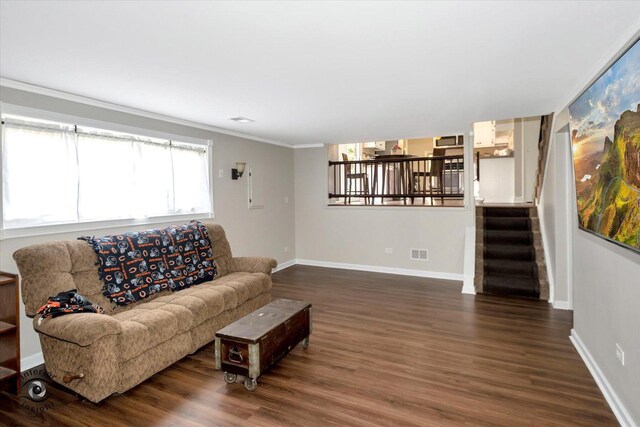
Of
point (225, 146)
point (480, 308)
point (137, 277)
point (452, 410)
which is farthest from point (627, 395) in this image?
point (225, 146)

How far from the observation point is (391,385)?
263 cm

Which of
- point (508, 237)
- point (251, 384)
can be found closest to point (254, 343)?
point (251, 384)

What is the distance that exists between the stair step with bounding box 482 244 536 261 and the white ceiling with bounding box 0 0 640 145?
228cm

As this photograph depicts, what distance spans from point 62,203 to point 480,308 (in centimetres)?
468

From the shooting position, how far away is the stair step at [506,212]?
5891mm

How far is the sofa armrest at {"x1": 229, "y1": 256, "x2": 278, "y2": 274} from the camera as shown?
13.7ft

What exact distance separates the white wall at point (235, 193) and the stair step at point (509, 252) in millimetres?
3501

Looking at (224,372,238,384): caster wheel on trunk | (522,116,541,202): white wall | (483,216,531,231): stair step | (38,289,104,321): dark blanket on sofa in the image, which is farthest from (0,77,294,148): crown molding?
(522,116,541,202): white wall

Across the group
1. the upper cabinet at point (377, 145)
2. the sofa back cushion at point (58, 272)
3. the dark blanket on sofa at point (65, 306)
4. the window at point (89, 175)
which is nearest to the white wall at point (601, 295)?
the dark blanket on sofa at point (65, 306)

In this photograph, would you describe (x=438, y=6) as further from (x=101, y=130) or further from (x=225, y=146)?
(x=225, y=146)

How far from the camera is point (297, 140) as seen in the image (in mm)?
6242

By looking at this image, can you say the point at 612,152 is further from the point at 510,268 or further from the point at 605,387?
the point at 510,268

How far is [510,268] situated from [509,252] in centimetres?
34

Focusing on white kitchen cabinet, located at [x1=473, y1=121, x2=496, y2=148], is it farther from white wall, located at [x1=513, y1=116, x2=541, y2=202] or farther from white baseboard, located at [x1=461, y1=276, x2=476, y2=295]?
white baseboard, located at [x1=461, y1=276, x2=476, y2=295]
